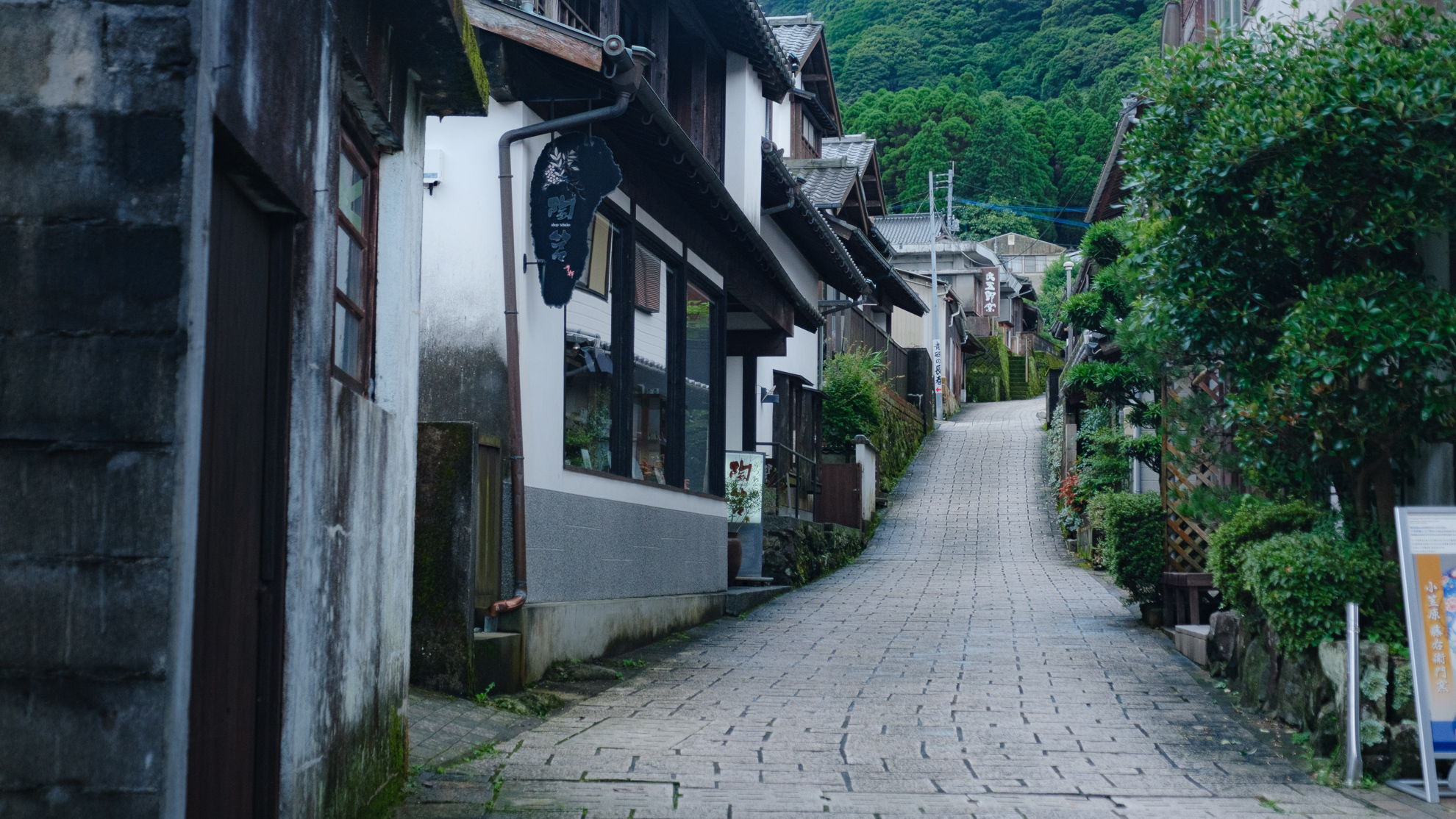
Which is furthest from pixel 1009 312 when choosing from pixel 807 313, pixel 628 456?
pixel 628 456

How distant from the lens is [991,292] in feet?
198

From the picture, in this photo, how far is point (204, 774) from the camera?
363cm

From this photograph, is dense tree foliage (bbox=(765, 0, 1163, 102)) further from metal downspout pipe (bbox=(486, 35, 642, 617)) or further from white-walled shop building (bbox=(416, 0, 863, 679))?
metal downspout pipe (bbox=(486, 35, 642, 617))

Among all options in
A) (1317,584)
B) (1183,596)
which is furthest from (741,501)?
(1317,584)

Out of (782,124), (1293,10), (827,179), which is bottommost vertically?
(1293,10)

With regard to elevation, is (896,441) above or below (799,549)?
above

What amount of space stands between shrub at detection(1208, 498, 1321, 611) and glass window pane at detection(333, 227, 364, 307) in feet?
18.8

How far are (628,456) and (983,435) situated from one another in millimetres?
33249

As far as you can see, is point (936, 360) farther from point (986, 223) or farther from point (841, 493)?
point (986, 223)

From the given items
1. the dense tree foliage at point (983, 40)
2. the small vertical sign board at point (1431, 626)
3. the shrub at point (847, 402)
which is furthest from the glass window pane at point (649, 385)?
the dense tree foliage at point (983, 40)

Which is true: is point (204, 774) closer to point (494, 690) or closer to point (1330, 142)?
point (494, 690)

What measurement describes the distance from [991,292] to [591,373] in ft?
169

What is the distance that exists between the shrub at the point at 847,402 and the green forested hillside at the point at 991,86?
3356 centimetres

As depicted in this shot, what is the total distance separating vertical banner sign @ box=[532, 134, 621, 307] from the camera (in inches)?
367
